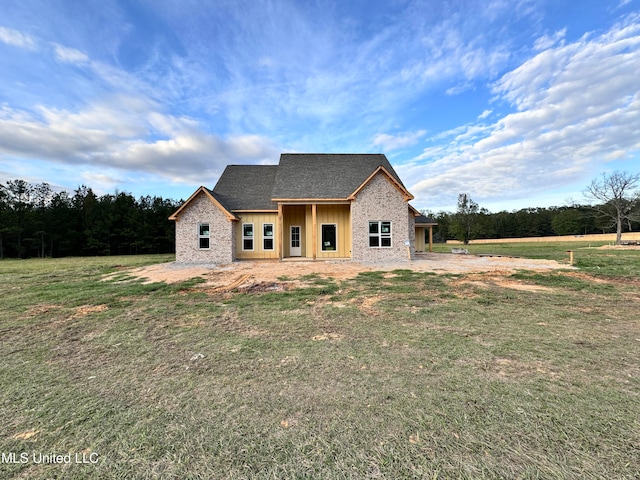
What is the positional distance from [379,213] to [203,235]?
11201 millimetres

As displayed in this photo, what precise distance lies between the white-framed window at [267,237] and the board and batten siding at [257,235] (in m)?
0.14

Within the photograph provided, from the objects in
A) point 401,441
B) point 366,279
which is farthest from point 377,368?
point 366,279

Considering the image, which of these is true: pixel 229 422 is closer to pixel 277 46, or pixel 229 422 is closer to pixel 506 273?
pixel 506 273

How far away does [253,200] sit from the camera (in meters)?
18.9

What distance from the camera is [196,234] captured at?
54.6ft

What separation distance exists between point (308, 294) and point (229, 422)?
5.53 metres

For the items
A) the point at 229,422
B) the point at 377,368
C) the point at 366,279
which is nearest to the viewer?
the point at 229,422

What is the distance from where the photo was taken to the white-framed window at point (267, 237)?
729 inches

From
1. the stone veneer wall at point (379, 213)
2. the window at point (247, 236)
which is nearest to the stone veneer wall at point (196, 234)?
the window at point (247, 236)

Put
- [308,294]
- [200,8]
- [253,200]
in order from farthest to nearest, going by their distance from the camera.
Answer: [253,200] → [200,8] → [308,294]

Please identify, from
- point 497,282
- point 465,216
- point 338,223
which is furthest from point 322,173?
point 465,216

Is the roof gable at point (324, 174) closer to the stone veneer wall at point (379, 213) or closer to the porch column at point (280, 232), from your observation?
the stone veneer wall at point (379, 213)

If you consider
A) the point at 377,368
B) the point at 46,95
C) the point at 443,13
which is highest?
the point at 443,13

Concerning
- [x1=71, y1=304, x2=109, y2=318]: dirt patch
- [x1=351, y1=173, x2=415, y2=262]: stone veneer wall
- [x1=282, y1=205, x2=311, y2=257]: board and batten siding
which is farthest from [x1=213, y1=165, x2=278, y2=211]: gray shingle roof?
[x1=71, y1=304, x2=109, y2=318]: dirt patch
